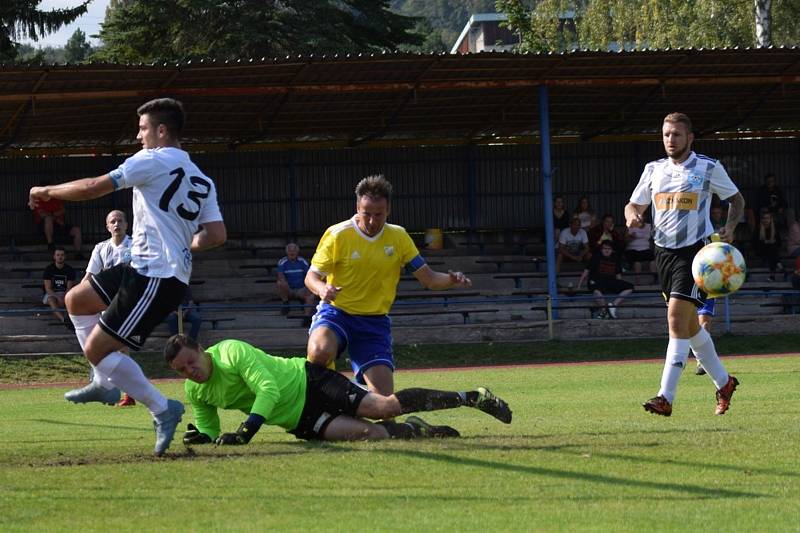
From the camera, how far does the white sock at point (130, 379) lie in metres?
8.70

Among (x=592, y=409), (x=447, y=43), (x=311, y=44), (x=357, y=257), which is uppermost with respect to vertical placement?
(x=447, y=43)

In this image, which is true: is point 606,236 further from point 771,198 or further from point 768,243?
point 771,198

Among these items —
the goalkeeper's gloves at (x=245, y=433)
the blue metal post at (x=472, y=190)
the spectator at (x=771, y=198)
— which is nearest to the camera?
the goalkeeper's gloves at (x=245, y=433)

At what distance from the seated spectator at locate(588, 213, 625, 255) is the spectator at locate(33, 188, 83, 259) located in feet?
38.9

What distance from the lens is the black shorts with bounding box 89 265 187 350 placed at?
8414 mm

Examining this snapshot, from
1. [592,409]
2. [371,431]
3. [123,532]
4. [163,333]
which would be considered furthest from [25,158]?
[123,532]

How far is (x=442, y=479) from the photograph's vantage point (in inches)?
296

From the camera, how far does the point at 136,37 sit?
→ 40.5 m

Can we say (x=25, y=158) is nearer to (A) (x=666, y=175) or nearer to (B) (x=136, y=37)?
(B) (x=136, y=37)

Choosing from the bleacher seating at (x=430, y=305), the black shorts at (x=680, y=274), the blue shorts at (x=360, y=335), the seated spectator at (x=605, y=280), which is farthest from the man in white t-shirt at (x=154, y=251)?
the seated spectator at (x=605, y=280)

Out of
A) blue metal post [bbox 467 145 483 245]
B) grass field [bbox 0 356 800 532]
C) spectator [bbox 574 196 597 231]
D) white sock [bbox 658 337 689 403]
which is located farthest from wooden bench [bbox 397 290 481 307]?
white sock [bbox 658 337 689 403]

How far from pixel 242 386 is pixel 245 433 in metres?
0.47

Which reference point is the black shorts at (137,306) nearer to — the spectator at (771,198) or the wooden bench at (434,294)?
the wooden bench at (434,294)

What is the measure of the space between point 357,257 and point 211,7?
29748 mm
